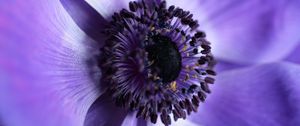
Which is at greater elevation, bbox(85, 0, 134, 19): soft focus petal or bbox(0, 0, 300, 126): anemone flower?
bbox(85, 0, 134, 19): soft focus petal

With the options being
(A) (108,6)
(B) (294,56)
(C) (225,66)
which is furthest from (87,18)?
(B) (294,56)

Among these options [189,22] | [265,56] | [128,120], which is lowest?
[128,120]

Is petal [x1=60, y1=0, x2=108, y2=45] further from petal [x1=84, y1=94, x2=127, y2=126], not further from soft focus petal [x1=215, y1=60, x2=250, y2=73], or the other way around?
soft focus petal [x1=215, y1=60, x2=250, y2=73]

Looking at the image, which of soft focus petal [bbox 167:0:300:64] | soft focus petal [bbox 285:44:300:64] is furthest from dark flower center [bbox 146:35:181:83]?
soft focus petal [bbox 285:44:300:64]

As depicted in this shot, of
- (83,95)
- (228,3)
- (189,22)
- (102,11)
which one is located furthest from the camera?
(228,3)

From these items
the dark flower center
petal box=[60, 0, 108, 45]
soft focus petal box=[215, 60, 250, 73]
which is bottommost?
soft focus petal box=[215, 60, 250, 73]

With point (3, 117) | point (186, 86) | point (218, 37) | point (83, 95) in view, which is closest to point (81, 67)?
point (83, 95)

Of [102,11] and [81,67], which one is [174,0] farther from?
[81,67]

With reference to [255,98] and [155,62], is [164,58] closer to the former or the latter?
[155,62]
